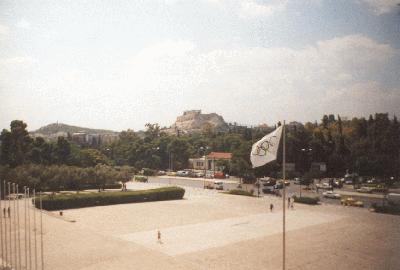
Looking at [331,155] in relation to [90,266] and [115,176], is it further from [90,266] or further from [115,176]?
[90,266]

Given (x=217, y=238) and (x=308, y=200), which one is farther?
(x=308, y=200)

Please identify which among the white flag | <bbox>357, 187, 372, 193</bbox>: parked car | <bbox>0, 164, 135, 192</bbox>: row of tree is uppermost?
the white flag

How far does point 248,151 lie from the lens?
59031mm

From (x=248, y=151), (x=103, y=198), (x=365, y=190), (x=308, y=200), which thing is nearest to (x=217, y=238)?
(x=103, y=198)

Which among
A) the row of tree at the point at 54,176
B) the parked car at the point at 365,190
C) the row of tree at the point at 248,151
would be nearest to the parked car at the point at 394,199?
the parked car at the point at 365,190

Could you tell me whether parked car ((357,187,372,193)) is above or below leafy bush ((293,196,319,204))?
below

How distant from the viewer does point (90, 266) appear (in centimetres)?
1750

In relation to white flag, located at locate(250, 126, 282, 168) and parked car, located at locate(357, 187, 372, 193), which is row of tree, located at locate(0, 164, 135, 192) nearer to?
white flag, located at locate(250, 126, 282, 168)

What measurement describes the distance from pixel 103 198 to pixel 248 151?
29.2 meters

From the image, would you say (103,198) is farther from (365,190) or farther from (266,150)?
(365,190)

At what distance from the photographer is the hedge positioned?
34.2m

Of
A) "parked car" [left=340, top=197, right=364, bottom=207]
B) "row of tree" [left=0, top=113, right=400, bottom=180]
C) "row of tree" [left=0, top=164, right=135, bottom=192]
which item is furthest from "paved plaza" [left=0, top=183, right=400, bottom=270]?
"row of tree" [left=0, top=113, right=400, bottom=180]

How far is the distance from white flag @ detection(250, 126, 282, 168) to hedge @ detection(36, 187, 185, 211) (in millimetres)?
25903

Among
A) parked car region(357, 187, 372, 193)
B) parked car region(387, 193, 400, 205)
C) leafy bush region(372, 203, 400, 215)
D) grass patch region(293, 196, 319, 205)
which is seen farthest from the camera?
parked car region(357, 187, 372, 193)
